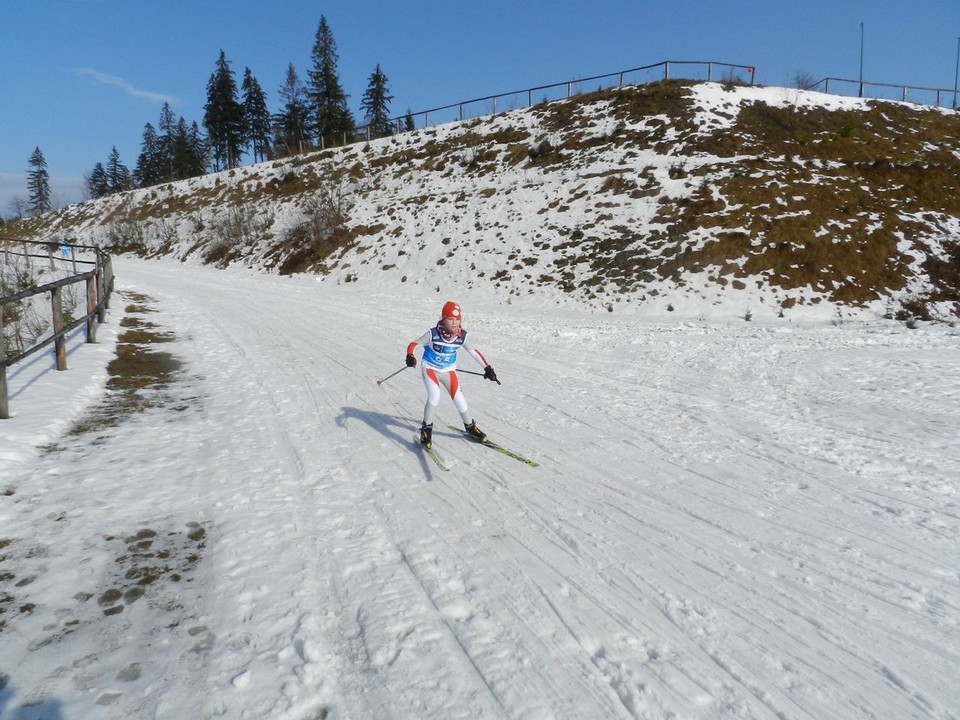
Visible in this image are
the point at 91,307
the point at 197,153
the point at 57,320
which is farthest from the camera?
the point at 197,153

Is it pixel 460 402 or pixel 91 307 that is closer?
pixel 460 402

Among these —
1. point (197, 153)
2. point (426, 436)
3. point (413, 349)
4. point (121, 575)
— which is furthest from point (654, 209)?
point (197, 153)

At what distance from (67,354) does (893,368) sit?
1392cm

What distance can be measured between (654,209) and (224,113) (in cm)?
6152

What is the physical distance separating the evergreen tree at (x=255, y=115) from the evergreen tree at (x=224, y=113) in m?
2.02

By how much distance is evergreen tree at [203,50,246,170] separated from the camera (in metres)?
64.0

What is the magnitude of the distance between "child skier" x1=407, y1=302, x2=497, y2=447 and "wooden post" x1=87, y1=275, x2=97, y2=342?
25.4 feet

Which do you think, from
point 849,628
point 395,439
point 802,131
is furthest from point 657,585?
point 802,131

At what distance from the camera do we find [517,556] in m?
3.98

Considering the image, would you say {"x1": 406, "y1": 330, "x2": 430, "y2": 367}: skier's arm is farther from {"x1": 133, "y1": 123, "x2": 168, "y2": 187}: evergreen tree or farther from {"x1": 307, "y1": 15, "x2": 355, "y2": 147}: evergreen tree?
{"x1": 133, "y1": 123, "x2": 168, "y2": 187}: evergreen tree

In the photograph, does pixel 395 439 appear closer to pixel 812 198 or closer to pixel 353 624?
Answer: pixel 353 624

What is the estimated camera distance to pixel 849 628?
126 inches

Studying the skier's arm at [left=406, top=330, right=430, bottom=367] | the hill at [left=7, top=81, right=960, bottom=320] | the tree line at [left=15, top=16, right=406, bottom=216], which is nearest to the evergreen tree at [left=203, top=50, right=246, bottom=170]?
the tree line at [left=15, top=16, right=406, bottom=216]

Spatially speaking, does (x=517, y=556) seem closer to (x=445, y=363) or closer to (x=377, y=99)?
(x=445, y=363)
